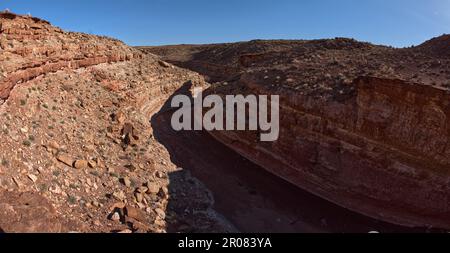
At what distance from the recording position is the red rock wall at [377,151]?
52.7 feet

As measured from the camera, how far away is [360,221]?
1730 cm

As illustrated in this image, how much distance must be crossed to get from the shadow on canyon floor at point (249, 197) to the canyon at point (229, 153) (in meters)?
0.06

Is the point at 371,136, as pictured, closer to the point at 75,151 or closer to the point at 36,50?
the point at 75,151

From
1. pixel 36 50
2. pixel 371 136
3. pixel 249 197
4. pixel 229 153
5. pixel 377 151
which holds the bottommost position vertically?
pixel 249 197

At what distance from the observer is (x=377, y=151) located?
57.2ft

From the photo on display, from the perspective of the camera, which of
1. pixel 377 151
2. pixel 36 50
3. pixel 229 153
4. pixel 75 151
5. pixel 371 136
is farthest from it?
pixel 229 153

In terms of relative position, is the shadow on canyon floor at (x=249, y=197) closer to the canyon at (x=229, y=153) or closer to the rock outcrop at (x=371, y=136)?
the canyon at (x=229, y=153)

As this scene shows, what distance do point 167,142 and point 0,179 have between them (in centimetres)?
1282

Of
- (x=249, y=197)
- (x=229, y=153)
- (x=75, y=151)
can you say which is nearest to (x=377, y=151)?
(x=249, y=197)

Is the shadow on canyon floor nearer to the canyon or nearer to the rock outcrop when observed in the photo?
the canyon

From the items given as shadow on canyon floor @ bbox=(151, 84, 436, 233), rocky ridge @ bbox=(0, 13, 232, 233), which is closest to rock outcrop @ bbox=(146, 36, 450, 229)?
shadow on canyon floor @ bbox=(151, 84, 436, 233)

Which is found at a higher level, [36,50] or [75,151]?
[36,50]

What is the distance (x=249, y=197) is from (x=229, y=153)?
441 cm

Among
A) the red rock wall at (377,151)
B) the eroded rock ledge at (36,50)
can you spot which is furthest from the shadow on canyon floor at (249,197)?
the eroded rock ledge at (36,50)
